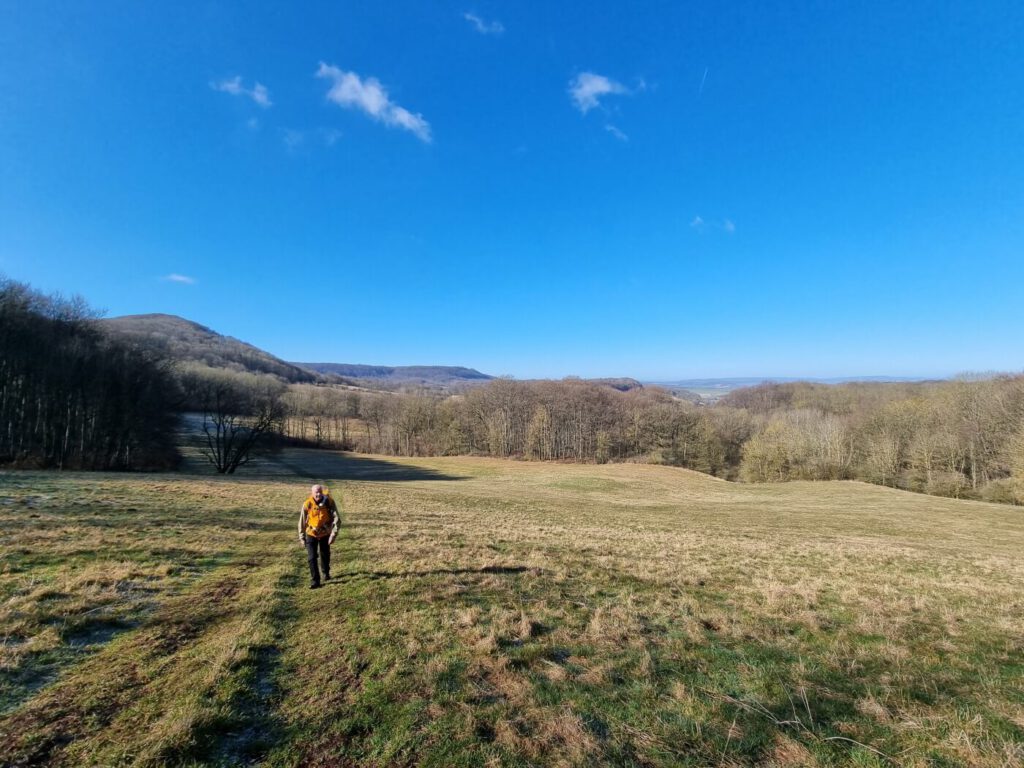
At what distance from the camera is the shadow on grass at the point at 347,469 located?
52.8 m

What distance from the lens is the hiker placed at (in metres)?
9.00

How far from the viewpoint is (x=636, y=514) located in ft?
94.3

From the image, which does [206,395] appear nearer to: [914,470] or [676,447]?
[676,447]

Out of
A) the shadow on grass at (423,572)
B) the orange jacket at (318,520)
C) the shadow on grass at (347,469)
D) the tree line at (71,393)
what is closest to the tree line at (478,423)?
the tree line at (71,393)

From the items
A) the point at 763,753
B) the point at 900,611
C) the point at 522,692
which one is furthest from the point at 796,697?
the point at 900,611

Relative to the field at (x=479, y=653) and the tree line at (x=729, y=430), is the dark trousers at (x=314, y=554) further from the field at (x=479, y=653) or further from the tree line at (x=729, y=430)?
the tree line at (x=729, y=430)

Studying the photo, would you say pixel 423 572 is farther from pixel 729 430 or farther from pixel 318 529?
pixel 729 430

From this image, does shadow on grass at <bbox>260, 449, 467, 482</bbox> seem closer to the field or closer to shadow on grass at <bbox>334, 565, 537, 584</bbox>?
the field

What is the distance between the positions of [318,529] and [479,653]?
4.86 metres

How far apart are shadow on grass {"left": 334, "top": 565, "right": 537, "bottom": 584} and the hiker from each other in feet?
1.84

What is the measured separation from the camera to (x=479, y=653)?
6.05 metres

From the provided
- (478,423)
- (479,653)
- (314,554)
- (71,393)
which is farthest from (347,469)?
(479,653)

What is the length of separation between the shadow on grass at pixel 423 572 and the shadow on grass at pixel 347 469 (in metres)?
41.4

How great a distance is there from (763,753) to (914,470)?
74749 millimetres
